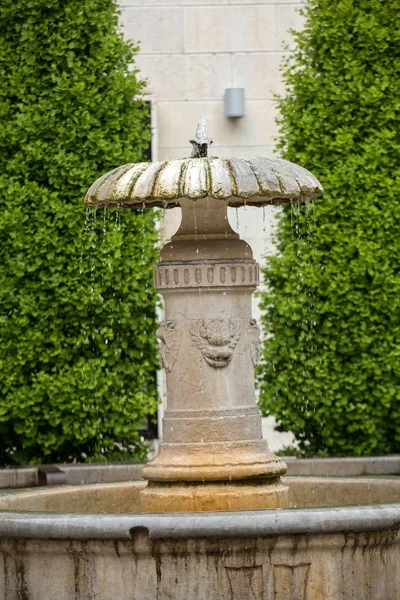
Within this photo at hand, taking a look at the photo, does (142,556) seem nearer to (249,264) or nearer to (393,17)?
(249,264)

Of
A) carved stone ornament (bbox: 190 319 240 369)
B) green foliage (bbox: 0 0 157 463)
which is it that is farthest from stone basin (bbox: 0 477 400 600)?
green foliage (bbox: 0 0 157 463)

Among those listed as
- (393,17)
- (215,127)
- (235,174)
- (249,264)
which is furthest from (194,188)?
(215,127)

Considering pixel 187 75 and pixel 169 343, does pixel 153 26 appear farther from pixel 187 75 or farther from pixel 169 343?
pixel 169 343

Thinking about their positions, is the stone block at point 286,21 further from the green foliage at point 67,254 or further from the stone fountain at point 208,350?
the stone fountain at point 208,350

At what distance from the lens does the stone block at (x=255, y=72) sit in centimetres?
1402

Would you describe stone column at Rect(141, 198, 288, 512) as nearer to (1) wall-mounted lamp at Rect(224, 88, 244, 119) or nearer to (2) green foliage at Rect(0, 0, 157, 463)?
(2) green foliage at Rect(0, 0, 157, 463)

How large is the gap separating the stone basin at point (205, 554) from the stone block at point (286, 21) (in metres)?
8.16

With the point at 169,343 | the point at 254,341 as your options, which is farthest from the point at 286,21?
the point at 169,343

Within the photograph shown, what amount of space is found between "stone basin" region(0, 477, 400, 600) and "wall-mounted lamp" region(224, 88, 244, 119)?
7.81 metres

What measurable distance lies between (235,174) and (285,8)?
7080 millimetres

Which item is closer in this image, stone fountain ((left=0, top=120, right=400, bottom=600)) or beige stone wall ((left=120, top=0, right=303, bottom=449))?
stone fountain ((left=0, top=120, right=400, bottom=600))

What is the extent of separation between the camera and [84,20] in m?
11.3

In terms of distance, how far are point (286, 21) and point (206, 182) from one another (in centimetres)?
714

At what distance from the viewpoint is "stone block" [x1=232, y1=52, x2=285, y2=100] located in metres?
14.0
